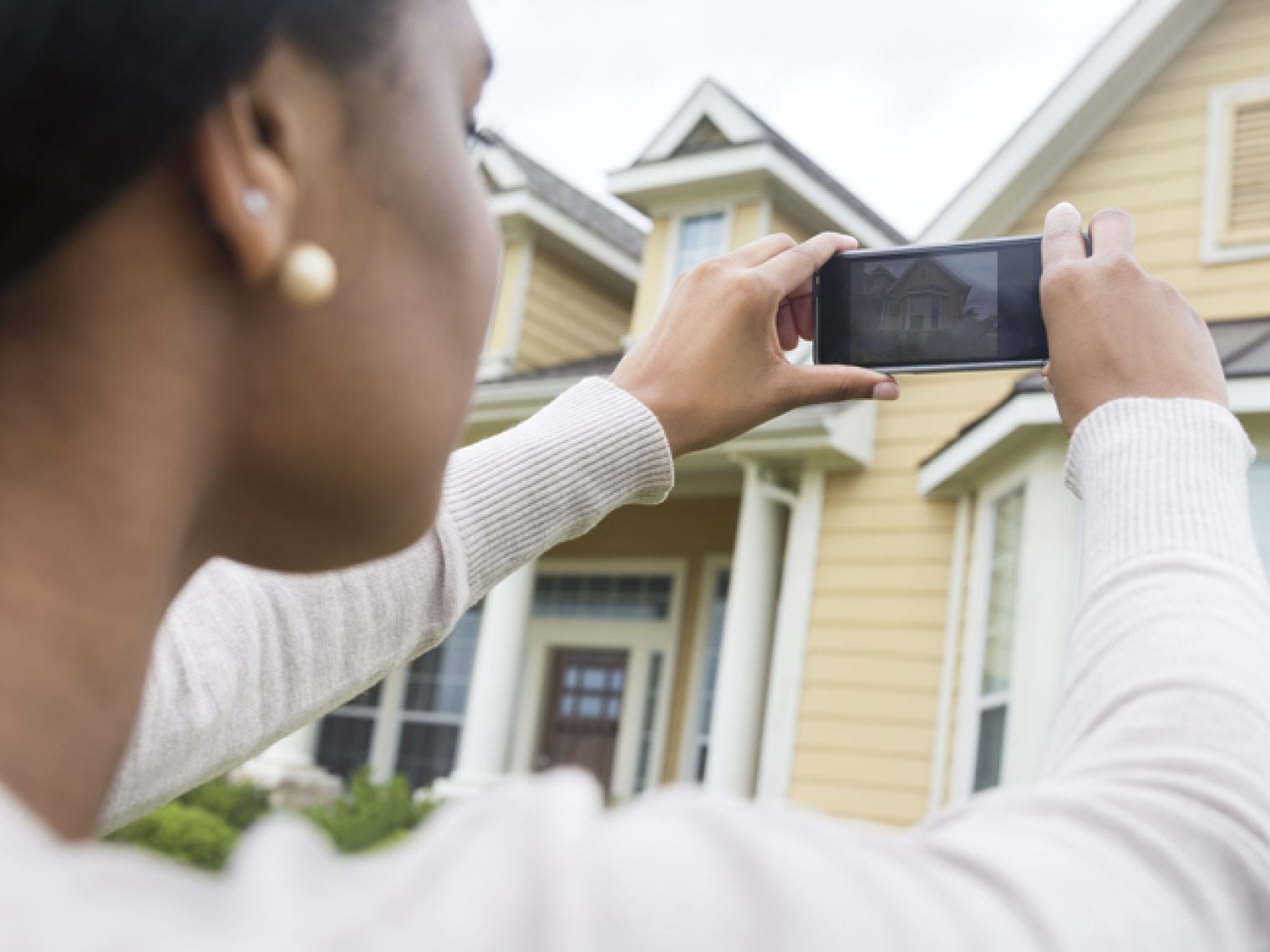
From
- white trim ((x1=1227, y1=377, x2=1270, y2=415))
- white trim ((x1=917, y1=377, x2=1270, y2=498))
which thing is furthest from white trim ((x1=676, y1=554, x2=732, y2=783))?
white trim ((x1=1227, y1=377, x2=1270, y2=415))

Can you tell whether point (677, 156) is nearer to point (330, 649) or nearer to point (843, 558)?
point (843, 558)

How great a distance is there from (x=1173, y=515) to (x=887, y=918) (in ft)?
1.41

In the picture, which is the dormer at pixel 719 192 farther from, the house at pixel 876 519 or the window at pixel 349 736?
the window at pixel 349 736

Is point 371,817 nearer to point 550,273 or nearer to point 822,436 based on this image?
point 822,436

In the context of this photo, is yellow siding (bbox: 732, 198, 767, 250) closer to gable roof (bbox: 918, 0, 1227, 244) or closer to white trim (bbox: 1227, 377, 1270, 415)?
gable roof (bbox: 918, 0, 1227, 244)

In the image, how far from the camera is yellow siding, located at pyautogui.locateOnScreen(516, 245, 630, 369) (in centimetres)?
1288

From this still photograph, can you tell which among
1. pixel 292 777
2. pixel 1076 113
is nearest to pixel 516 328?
pixel 292 777

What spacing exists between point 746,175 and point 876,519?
325cm

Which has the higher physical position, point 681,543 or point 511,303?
point 511,303

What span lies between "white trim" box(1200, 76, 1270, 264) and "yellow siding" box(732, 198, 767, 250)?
3.52 meters

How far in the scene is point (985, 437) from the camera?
320 inches

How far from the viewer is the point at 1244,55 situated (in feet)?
28.5

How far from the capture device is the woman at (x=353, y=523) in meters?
0.56

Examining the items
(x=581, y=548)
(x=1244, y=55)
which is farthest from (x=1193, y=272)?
(x=581, y=548)
